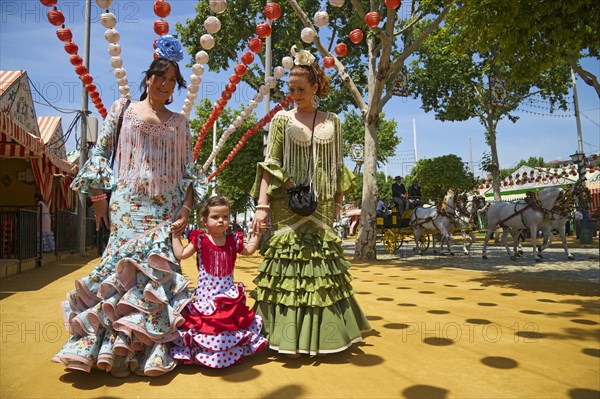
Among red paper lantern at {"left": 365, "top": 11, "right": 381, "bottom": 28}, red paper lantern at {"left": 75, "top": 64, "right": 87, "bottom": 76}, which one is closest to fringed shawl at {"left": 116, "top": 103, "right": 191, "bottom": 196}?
red paper lantern at {"left": 365, "top": 11, "right": 381, "bottom": 28}

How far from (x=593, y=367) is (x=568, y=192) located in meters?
8.68

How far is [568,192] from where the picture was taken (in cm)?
992

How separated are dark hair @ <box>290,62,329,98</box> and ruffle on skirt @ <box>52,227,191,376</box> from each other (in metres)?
1.68

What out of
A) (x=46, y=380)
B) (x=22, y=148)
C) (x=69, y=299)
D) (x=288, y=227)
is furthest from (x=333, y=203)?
(x=22, y=148)

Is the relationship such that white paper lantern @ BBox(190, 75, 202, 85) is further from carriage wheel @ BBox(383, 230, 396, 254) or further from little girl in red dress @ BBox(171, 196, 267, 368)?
carriage wheel @ BBox(383, 230, 396, 254)

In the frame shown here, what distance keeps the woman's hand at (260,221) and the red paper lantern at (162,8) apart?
3.72m

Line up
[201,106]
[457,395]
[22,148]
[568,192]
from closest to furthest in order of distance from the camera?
[457,395]
[22,148]
[568,192]
[201,106]

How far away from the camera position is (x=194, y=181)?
9.87ft

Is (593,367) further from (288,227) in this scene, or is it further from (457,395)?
(288,227)

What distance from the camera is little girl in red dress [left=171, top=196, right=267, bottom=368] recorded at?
9.13 ft

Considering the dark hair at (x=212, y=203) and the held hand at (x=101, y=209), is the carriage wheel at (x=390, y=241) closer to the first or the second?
the dark hair at (x=212, y=203)

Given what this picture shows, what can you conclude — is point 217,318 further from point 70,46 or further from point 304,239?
point 70,46

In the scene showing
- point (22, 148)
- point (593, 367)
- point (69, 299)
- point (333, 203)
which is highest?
point (22, 148)

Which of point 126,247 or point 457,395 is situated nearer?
point 457,395
